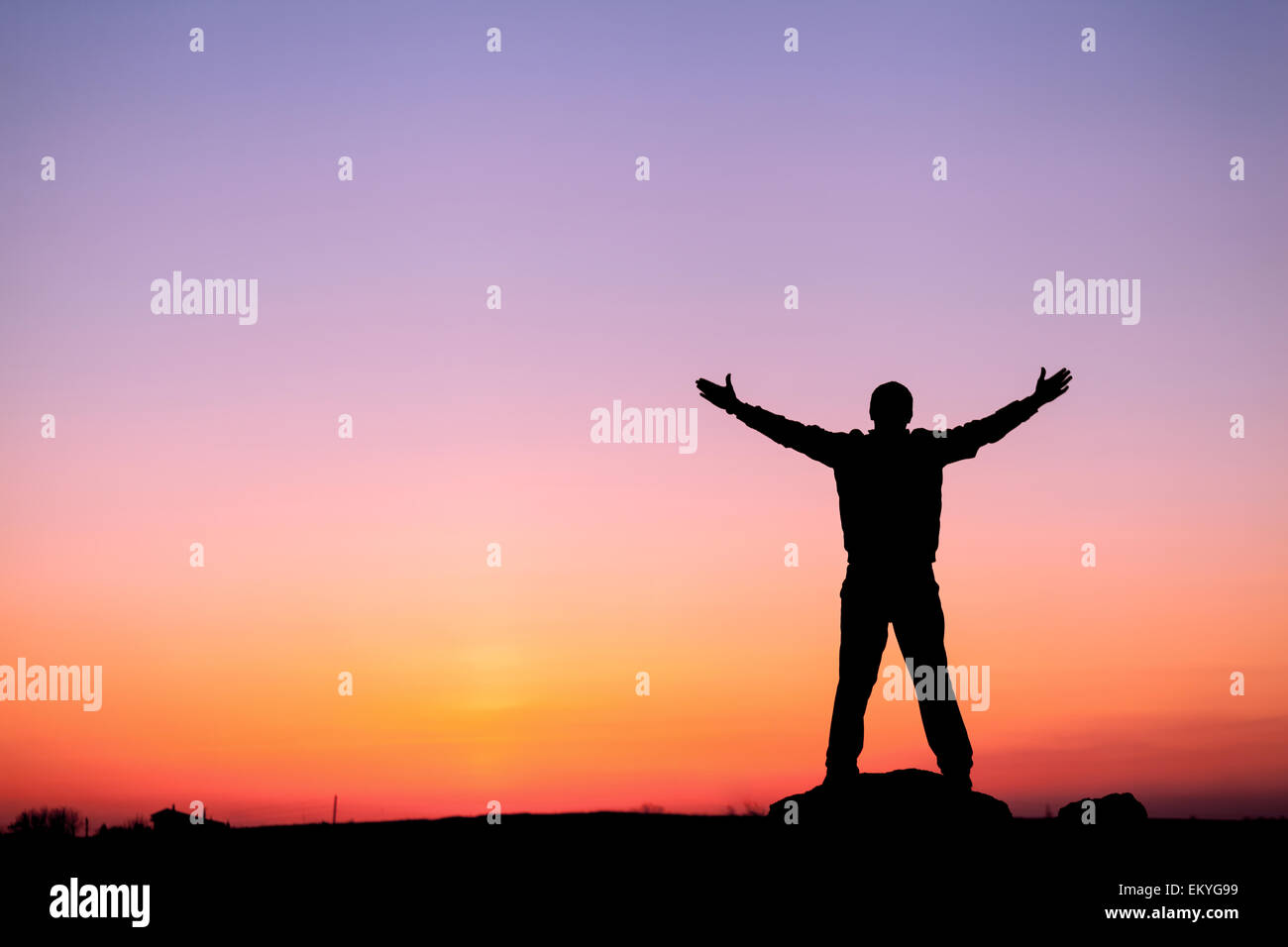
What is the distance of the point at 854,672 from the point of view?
1369 cm

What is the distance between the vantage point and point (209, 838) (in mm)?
17750

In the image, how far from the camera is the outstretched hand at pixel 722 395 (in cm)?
1406

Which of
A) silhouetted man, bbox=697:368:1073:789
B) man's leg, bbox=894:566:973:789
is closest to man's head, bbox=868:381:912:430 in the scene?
silhouetted man, bbox=697:368:1073:789

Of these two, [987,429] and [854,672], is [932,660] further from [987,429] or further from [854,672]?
[987,429]

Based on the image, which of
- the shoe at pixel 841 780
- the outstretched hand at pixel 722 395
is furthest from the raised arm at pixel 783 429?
the shoe at pixel 841 780

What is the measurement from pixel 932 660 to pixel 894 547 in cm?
127
